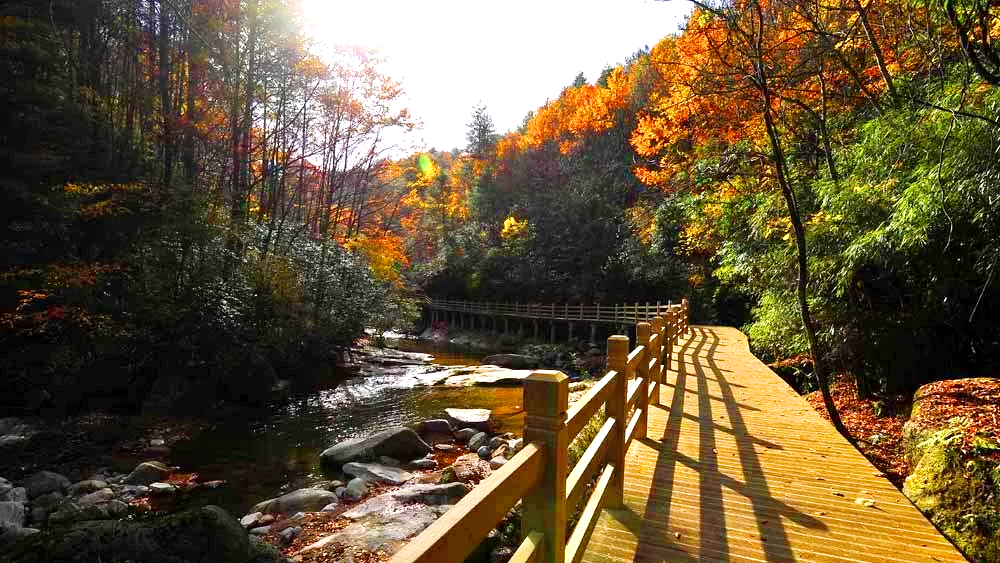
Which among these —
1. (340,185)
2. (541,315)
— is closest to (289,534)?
(340,185)

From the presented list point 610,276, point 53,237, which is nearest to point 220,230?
point 53,237

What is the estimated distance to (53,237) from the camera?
396 inches

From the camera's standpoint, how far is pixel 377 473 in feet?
24.1

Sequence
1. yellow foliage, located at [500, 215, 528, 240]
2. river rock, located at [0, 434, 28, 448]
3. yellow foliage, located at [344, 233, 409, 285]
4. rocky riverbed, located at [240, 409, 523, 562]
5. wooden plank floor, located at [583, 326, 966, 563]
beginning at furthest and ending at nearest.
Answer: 1. yellow foliage, located at [500, 215, 528, 240]
2. yellow foliage, located at [344, 233, 409, 285]
3. river rock, located at [0, 434, 28, 448]
4. rocky riverbed, located at [240, 409, 523, 562]
5. wooden plank floor, located at [583, 326, 966, 563]

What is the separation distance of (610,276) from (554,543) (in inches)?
1045

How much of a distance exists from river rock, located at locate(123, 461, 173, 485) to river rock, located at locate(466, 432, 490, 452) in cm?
505

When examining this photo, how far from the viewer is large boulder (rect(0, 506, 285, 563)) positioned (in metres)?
3.39

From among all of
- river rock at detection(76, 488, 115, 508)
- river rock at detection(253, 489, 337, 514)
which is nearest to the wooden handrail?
river rock at detection(253, 489, 337, 514)

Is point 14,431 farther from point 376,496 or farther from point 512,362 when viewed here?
point 512,362

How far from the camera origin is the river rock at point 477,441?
9.02 meters

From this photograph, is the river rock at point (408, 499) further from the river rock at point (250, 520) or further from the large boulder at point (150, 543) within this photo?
the large boulder at point (150, 543)

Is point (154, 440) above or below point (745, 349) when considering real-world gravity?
below

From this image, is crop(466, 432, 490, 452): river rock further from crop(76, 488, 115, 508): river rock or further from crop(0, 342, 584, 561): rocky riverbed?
crop(76, 488, 115, 508): river rock

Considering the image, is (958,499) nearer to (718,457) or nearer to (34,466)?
(718,457)
